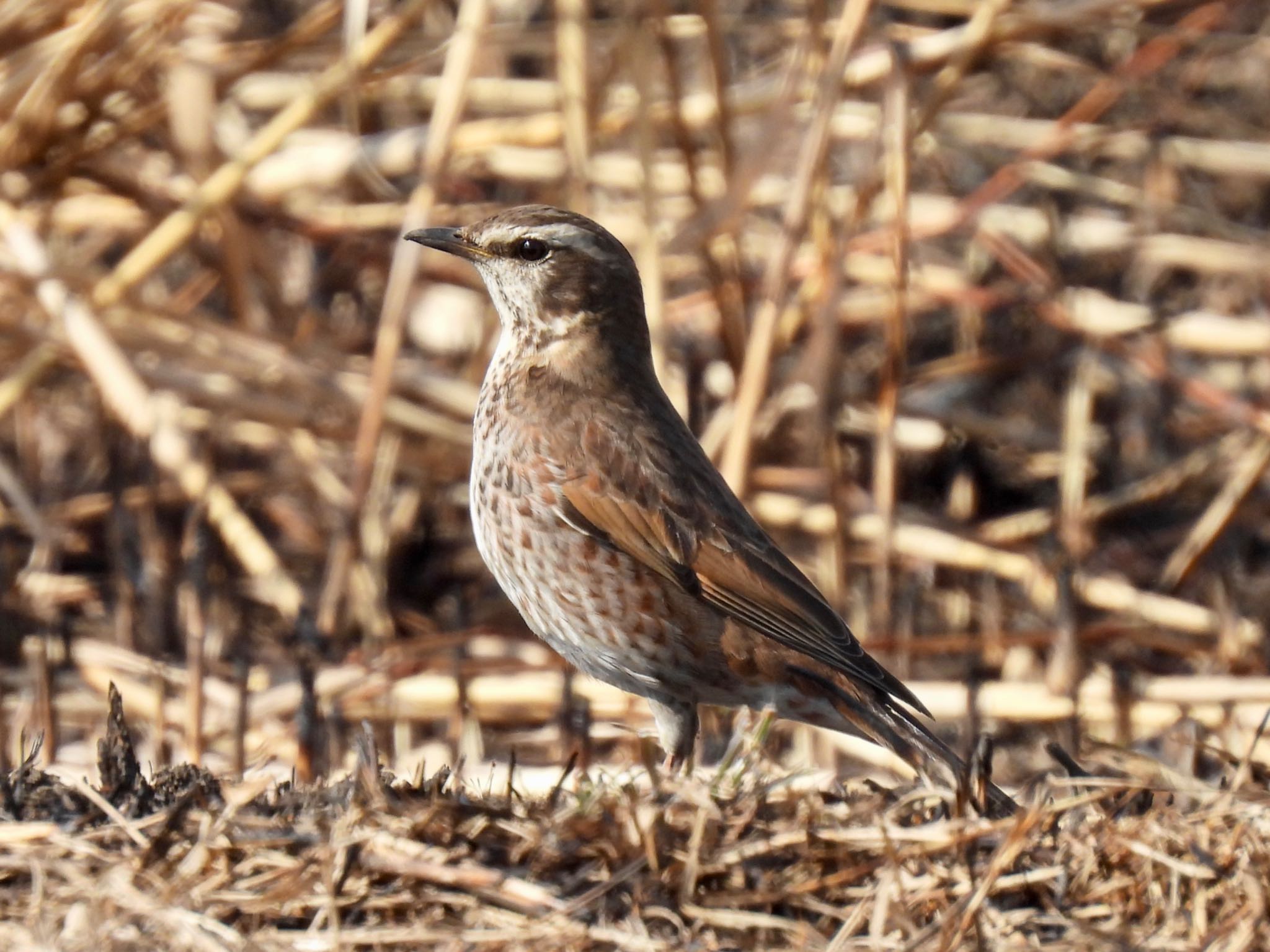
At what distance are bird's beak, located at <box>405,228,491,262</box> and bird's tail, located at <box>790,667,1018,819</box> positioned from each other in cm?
148

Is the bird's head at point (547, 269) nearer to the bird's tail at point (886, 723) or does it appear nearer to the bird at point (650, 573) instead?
the bird at point (650, 573)

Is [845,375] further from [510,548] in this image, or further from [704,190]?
[510,548]

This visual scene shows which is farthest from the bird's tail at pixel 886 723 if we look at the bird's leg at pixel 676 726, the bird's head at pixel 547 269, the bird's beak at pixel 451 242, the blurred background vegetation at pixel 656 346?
the bird's beak at pixel 451 242

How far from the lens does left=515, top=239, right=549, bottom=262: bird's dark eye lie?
5.10 meters

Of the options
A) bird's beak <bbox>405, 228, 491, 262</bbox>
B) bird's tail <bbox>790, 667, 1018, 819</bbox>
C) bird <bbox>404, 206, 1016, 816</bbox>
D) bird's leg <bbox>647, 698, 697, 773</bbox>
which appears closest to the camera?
bird's tail <bbox>790, 667, 1018, 819</bbox>

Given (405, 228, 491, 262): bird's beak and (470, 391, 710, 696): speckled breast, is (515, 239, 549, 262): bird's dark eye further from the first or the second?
(470, 391, 710, 696): speckled breast

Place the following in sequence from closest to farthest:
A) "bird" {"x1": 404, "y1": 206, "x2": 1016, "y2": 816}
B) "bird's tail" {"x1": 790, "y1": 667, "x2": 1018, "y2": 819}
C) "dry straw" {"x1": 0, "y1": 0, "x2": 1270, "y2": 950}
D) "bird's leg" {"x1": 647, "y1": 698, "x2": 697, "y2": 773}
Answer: "bird's tail" {"x1": 790, "y1": 667, "x2": 1018, "y2": 819}
"bird" {"x1": 404, "y1": 206, "x2": 1016, "y2": 816}
"bird's leg" {"x1": 647, "y1": 698, "x2": 697, "y2": 773}
"dry straw" {"x1": 0, "y1": 0, "x2": 1270, "y2": 950}

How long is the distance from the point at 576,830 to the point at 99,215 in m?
5.22

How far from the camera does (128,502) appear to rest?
7512 millimetres

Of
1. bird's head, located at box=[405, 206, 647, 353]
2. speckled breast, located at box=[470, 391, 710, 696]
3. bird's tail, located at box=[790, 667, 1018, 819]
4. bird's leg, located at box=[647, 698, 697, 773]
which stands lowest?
bird's leg, located at box=[647, 698, 697, 773]

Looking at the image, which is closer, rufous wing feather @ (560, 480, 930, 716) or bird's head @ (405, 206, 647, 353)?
rufous wing feather @ (560, 480, 930, 716)

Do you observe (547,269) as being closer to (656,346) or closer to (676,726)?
(676,726)

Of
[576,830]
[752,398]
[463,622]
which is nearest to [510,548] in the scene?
[576,830]

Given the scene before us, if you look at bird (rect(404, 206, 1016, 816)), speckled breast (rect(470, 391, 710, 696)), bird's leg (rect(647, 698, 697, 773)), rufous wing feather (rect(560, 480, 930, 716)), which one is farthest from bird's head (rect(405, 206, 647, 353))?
bird's leg (rect(647, 698, 697, 773))
